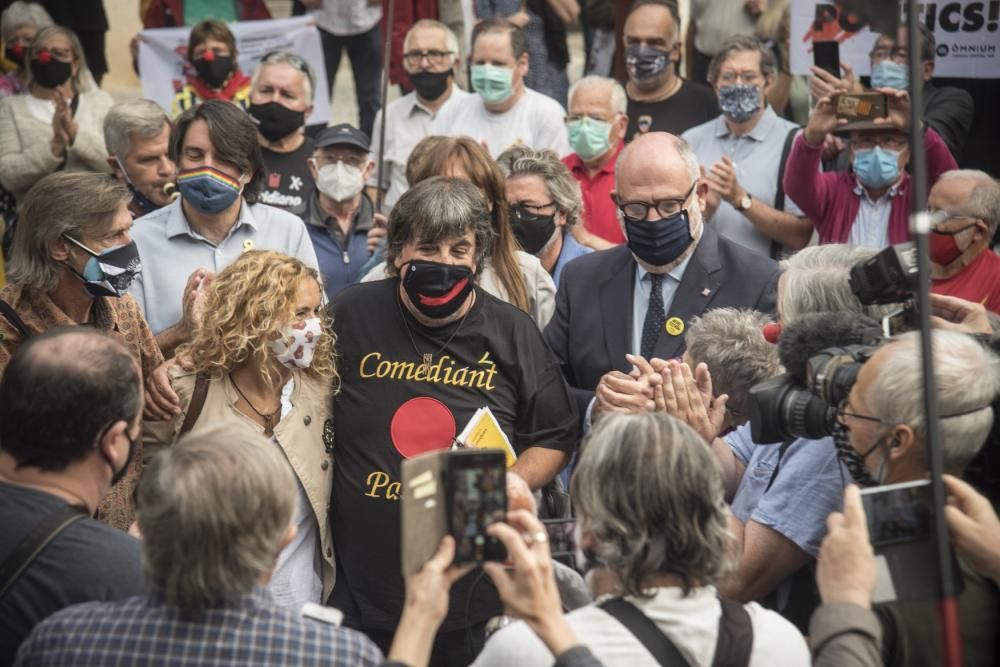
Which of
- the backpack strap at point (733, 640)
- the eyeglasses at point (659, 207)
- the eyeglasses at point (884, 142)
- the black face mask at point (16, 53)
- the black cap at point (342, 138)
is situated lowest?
the backpack strap at point (733, 640)

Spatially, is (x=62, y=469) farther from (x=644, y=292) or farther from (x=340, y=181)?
(x=340, y=181)

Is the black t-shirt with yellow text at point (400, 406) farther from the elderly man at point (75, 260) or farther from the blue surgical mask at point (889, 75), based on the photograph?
the blue surgical mask at point (889, 75)

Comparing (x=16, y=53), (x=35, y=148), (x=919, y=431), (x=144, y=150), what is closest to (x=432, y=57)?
(x=35, y=148)

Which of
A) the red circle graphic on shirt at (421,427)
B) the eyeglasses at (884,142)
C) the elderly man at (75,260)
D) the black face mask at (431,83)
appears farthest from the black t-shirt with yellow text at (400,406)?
the black face mask at (431,83)

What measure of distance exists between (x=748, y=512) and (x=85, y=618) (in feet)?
6.88

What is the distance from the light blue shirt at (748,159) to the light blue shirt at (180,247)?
7.60 ft

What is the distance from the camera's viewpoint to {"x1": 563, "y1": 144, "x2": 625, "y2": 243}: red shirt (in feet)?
23.4

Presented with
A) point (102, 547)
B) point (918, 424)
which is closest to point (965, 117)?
point (918, 424)

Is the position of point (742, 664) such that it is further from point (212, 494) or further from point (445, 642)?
point (445, 642)

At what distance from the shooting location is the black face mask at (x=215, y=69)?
8.45 meters

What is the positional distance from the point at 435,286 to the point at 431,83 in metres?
4.16

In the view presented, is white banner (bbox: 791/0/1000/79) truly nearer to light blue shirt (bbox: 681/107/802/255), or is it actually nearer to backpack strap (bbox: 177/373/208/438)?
light blue shirt (bbox: 681/107/802/255)

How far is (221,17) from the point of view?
32.2 ft

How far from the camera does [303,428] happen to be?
4.41 metres
